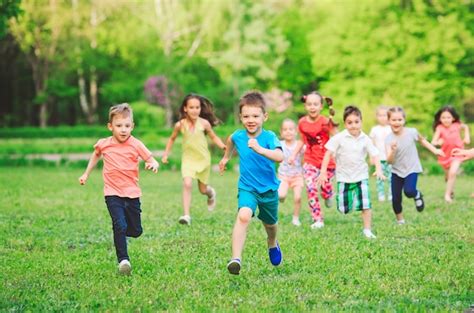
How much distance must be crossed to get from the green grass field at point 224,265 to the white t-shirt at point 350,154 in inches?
34.7

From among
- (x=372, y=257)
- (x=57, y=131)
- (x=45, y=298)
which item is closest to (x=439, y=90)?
(x=57, y=131)

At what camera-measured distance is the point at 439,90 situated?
49344mm

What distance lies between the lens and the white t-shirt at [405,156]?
1259 cm

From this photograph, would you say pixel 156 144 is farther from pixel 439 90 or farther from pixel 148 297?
pixel 148 297

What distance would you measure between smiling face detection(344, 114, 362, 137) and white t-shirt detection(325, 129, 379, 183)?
0.08 meters

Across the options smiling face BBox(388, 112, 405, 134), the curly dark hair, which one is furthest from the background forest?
smiling face BBox(388, 112, 405, 134)

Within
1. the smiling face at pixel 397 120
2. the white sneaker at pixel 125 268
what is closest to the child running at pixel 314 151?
the smiling face at pixel 397 120

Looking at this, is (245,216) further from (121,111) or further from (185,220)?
(185,220)

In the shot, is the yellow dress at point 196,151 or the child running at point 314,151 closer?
the child running at point 314,151

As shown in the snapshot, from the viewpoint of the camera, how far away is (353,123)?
11.1 metres

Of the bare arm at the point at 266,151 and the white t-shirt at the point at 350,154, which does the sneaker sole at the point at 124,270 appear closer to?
the bare arm at the point at 266,151

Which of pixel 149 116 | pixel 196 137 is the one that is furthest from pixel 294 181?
pixel 149 116

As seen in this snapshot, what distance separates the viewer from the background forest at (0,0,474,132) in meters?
49.2

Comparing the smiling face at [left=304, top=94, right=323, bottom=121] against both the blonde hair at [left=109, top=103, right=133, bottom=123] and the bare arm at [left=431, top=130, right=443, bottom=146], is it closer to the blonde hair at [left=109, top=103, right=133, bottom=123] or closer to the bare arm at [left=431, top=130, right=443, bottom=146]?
the blonde hair at [left=109, top=103, right=133, bottom=123]
